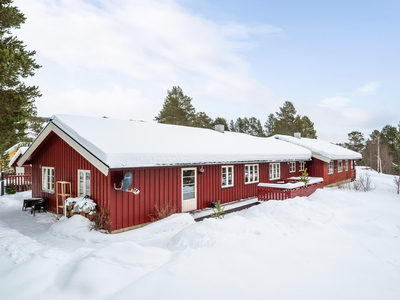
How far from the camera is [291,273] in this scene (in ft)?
13.5

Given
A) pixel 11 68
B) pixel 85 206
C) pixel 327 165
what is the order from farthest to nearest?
pixel 327 165
pixel 11 68
pixel 85 206

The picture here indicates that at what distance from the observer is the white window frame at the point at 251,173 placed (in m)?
12.6

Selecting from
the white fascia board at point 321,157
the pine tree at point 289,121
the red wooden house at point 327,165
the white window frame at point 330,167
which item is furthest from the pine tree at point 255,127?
the white fascia board at point 321,157

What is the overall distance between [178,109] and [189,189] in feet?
77.2

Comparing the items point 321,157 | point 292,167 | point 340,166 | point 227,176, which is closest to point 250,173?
point 227,176

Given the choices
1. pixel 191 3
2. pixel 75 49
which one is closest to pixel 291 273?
pixel 191 3

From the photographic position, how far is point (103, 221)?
7.34m

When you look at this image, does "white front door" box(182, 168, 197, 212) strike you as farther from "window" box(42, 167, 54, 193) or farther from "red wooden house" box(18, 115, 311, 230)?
"window" box(42, 167, 54, 193)

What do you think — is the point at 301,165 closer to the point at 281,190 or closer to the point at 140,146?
the point at 281,190

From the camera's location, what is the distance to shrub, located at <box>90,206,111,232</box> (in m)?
7.23

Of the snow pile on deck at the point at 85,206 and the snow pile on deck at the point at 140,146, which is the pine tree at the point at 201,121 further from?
the snow pile on deck at the point at 85,206

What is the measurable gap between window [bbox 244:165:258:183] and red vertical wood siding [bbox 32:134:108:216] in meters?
7.64

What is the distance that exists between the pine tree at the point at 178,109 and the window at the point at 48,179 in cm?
2202

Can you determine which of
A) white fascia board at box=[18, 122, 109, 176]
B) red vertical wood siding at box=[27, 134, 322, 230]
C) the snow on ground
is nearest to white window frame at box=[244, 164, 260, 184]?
red vertical wood siding at box=[27, 134, 322, 230]
